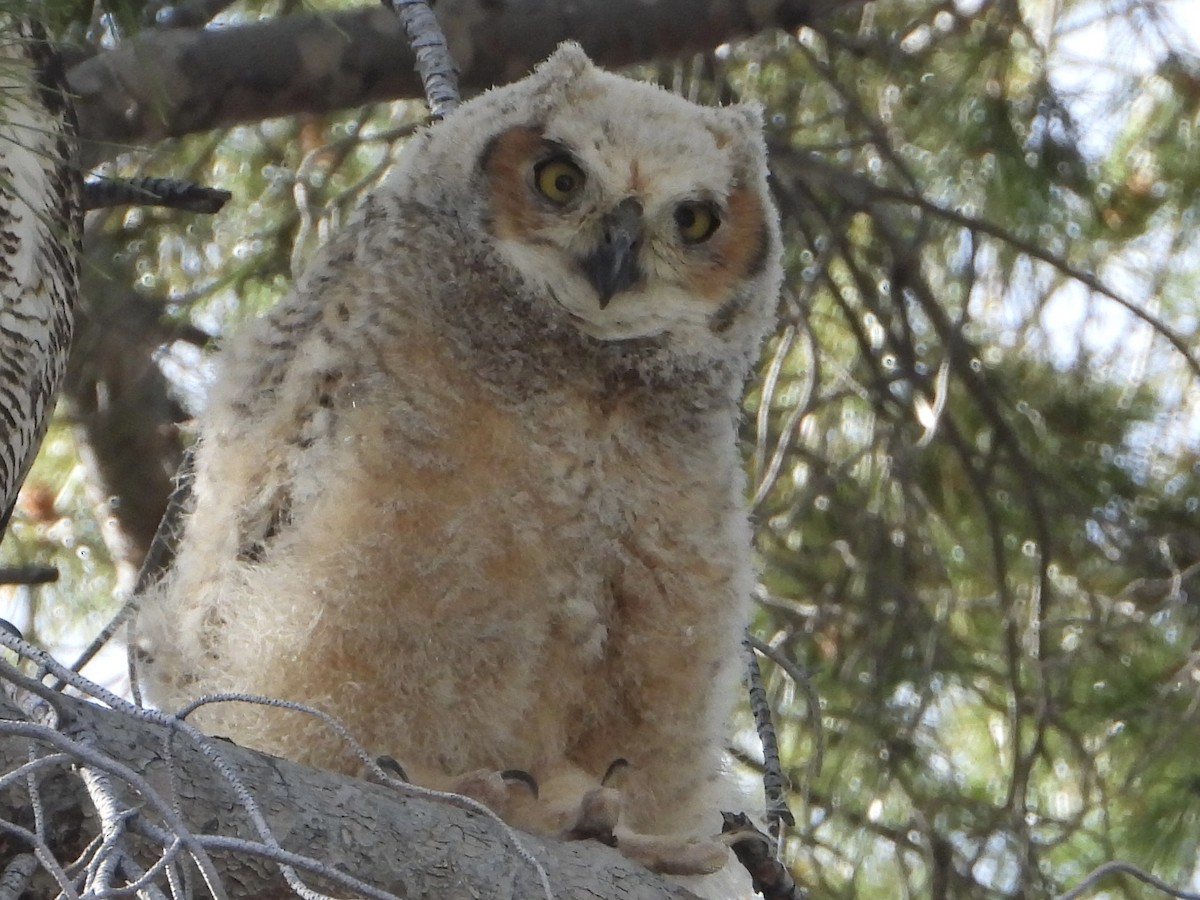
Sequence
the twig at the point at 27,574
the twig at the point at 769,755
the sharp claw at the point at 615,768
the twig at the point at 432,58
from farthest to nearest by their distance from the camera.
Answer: the twig at the point at 432,58, the twig at the point at 769,755, the sharp claw at the point at 615,768, the twig at the point at 27,574

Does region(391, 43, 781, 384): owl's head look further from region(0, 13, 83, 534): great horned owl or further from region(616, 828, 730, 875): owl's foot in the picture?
region(616, 828, 730, 875): owl's foot

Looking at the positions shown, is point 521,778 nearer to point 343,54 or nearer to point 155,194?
point 155,194

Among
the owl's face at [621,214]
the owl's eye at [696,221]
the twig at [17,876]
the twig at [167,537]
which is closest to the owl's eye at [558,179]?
the owl's face at [621,214]

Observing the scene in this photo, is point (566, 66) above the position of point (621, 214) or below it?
above

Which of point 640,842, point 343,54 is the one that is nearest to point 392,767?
point 640,842

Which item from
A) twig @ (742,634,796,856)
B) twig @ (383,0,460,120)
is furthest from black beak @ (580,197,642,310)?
twig @ (742,634,796,856)

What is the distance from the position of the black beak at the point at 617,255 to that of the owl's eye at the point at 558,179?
6 cm

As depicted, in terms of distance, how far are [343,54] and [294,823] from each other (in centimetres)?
163

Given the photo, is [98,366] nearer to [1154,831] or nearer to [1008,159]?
[1008,159]

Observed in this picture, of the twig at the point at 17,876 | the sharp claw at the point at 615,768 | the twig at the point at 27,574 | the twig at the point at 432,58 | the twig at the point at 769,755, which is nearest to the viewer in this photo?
the twig at the point at 17,876

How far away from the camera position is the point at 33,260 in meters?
1.86

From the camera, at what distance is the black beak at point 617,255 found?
1872mm

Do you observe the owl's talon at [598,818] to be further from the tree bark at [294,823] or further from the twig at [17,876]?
the twig at [17,876]

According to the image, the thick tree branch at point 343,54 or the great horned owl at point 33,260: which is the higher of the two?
the thick tree branch at point 343,54
